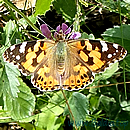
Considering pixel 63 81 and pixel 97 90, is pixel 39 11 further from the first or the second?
pixel 97 90

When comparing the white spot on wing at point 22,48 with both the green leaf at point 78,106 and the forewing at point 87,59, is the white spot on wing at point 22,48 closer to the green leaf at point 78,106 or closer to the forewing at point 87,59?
the forewing at point 87,59

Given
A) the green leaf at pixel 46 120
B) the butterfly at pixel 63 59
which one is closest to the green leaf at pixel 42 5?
the butterfly at pixel 63 59

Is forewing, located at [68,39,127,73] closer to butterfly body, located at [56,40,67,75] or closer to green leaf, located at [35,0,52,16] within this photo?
butterfly body, located at [56,40,67,75]

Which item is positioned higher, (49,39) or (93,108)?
(49,39)

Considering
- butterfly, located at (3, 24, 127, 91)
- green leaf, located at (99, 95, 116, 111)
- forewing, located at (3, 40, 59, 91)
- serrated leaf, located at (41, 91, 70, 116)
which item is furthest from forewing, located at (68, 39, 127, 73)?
green leaf, located at (99, 95, 116, 111)

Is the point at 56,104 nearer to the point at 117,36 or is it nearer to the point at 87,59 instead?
the point at 87,59

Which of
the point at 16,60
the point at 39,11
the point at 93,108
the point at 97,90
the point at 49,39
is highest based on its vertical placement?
the point at 39,11

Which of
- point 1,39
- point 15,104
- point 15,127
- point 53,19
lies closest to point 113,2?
point 53,19

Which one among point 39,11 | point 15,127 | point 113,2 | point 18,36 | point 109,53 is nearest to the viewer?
point 109,53
